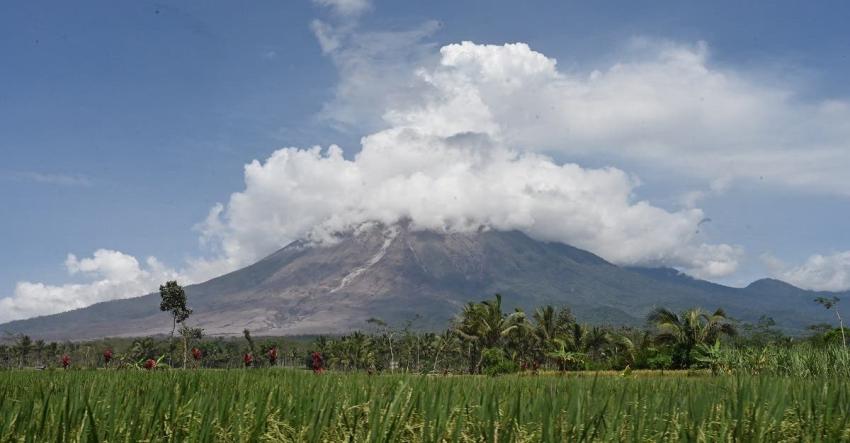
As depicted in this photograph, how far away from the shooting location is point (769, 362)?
24734 mm

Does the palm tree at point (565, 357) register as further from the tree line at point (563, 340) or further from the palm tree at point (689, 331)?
the palm tree at point (689, 331)

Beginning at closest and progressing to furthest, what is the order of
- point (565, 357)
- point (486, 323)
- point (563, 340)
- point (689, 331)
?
point (565, 357), point (689, 331), point (563, 340), point (486, 323)

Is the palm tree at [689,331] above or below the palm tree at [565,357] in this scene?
above

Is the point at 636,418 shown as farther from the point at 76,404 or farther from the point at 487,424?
the point at 76,404

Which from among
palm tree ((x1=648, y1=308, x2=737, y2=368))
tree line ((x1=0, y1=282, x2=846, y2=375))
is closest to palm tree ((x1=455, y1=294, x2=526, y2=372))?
tree line ((x1=0, y1=282, x2=846, y2=375))

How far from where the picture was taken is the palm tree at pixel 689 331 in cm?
6112

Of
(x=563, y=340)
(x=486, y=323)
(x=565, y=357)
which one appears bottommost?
(x=565, y=357)

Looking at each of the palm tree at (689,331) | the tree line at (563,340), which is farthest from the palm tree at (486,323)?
the palm tree at (689,331)

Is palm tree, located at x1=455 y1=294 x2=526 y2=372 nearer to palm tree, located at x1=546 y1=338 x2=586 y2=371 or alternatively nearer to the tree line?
the tree line

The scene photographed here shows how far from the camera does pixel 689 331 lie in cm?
6175

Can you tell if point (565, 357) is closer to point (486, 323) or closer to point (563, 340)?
point (563, 340)

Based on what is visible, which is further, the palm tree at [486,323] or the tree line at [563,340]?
the palm tree at [486,323]

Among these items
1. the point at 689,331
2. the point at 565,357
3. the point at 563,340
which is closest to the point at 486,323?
the point at 563,340

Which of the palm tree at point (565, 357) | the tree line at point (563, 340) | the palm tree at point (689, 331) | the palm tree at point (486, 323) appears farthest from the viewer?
the palm tree at point (486, 323)
